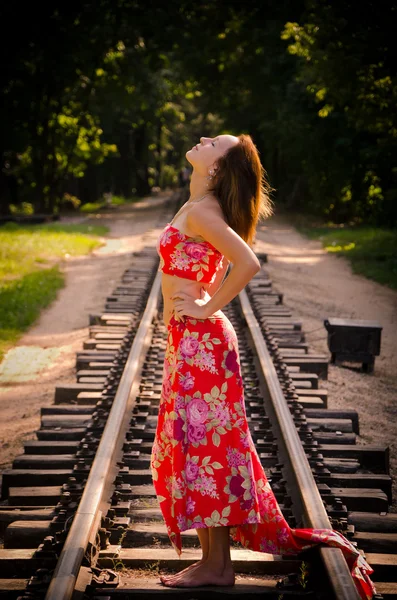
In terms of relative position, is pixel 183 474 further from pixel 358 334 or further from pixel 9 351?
pixel 9 351

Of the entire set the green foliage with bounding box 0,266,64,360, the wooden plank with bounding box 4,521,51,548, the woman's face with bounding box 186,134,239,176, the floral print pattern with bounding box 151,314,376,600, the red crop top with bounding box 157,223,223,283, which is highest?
the woman's face with bounding box 186,134,239,176

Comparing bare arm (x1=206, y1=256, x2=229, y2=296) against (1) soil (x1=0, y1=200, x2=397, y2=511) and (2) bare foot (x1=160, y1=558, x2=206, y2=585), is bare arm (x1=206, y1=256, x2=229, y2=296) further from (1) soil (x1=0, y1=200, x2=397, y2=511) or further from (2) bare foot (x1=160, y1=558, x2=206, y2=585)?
(1) soil (x1=0, y1=200, x2=397, y2=511)

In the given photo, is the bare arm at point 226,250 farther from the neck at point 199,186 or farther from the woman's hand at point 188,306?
the neck at point 199,186

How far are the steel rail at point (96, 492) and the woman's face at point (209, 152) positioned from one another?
170cm

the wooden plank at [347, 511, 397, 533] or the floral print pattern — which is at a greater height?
the floral print pattern

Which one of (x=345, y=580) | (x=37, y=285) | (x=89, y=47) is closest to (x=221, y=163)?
(x=345, y=580)

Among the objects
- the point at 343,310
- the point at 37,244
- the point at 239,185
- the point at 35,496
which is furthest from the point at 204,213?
the point at 37,244

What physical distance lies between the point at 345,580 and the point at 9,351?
651 centimetres

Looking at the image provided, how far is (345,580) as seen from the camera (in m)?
3.38

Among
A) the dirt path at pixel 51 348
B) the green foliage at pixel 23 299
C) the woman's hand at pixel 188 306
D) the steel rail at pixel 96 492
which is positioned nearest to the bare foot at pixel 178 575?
the steel rail at pixel 96 492

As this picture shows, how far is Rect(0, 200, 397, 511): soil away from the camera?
22.1 feet

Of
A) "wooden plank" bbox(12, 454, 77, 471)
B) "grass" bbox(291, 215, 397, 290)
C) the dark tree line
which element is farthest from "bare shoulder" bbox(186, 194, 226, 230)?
the dark tree line

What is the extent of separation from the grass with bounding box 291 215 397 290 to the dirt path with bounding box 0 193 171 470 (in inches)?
182

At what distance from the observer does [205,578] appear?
11.8 ft
